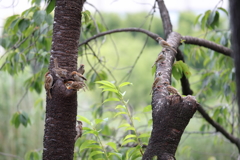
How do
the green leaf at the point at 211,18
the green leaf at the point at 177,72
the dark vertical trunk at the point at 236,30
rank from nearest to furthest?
the dark vertical trunk at the point at 236,30 < the green leaf at the point at 177,72 < the green leaf at the point at 211,18

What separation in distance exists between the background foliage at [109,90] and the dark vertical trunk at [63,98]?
5 centimetres

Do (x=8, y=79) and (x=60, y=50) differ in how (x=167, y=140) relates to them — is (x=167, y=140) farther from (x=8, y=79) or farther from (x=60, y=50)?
(x=8, y=79)

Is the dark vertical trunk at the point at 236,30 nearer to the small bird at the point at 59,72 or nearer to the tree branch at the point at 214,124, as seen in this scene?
the small bird at the point at 59,72

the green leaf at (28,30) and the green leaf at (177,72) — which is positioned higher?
the green leaf at (28,30)

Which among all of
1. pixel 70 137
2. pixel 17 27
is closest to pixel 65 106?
pixel 70 137

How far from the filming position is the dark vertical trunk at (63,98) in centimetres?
80

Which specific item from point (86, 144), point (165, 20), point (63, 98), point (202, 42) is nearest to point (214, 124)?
point (202, 42)

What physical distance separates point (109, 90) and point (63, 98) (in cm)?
13

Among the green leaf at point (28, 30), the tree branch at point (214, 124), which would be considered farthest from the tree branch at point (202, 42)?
the green leaf at point (28, 30)

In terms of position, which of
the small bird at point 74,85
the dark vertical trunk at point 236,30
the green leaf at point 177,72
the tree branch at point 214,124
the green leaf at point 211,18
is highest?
the green leaf at point 211,18

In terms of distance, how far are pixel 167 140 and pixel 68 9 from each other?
0.51m

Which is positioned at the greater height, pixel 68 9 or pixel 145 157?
pixel 68 9

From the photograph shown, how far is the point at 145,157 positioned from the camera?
0.61m

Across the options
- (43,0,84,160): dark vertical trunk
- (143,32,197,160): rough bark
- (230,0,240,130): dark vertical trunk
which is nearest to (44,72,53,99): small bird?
(43,0,84,160): dark vertical trunk
